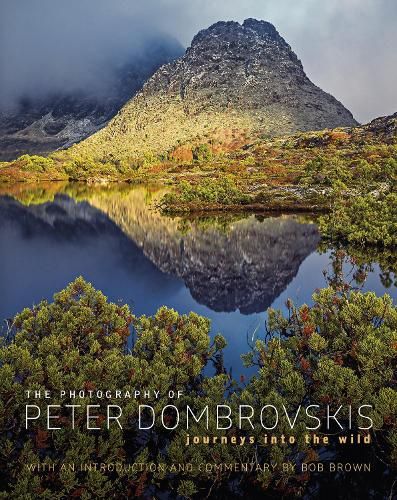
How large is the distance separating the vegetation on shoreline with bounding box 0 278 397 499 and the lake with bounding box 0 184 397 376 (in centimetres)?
360

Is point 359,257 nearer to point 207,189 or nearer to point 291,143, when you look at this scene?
point 207,189

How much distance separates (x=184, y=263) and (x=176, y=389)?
22.0 meters

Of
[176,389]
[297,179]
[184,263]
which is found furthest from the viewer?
[297,179]

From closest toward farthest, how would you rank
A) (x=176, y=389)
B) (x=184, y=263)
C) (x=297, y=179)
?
(x=176, y=389), (x=184, y=263), (x=297, y=179)

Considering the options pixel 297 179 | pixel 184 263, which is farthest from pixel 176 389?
pixel 297 179

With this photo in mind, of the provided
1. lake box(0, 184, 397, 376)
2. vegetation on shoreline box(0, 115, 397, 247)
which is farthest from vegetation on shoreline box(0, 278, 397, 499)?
vegetation on shoreline box(0, 115, 397, 247)

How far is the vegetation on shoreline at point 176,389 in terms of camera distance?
887 cm

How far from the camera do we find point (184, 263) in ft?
110

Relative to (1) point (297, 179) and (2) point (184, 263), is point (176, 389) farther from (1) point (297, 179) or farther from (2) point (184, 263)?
(1) point (297, 179)

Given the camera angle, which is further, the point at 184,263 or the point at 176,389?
the point at 184,263

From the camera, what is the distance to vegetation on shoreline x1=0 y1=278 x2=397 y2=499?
8.87 meters

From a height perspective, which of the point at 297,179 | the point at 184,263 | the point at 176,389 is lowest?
the point at 176,389

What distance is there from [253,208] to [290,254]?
91.4ft

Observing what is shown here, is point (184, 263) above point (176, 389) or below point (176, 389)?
above
